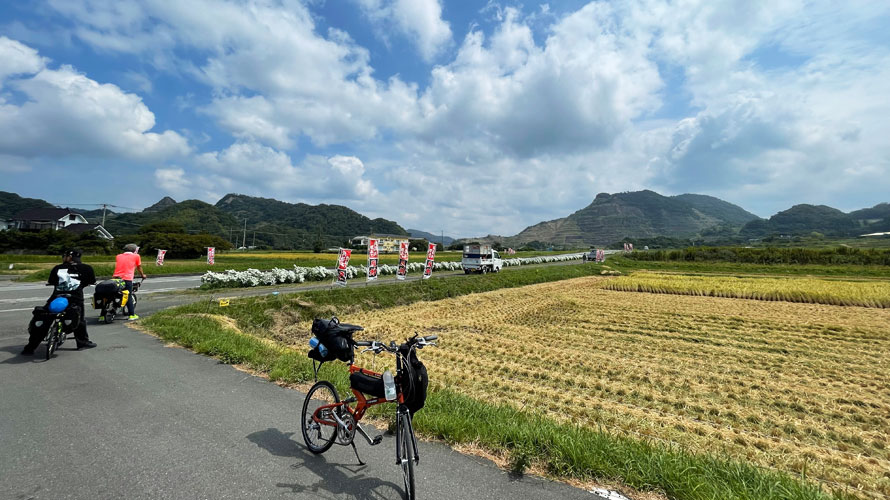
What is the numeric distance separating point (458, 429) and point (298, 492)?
5.18ft

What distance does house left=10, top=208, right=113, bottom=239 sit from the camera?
2303 inches

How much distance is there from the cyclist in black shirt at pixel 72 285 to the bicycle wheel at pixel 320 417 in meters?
5.87

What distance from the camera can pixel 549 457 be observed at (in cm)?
353

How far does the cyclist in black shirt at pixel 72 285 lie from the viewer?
6.59 metres

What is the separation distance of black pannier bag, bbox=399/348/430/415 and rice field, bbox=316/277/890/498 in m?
1.42

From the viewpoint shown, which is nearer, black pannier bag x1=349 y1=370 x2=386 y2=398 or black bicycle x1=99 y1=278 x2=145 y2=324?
black pannier bag x1=349 y1=370 x2=386 y2=398

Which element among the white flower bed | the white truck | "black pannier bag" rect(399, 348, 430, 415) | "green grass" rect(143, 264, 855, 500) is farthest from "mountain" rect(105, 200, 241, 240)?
"black pannier bag" rect(399, 348, 430, 415)

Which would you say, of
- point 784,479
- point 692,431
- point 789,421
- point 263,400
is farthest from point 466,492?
point 789,421

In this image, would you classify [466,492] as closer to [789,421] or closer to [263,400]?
[263,400]

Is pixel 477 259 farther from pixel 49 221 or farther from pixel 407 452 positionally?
pixel 49 221

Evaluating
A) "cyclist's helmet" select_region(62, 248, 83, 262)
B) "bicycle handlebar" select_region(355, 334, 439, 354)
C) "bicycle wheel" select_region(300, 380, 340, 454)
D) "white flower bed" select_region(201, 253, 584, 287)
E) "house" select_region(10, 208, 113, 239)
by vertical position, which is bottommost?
"white flower bed" select_region(201, 253, 584, 287)

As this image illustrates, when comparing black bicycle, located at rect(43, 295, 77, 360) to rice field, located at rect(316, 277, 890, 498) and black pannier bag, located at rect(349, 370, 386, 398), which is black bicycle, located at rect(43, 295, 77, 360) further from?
black pannier bag, located at rect(349, 370, 386, 398)

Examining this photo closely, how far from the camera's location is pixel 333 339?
11.4 feet

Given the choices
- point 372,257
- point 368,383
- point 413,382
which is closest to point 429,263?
point 372,257
